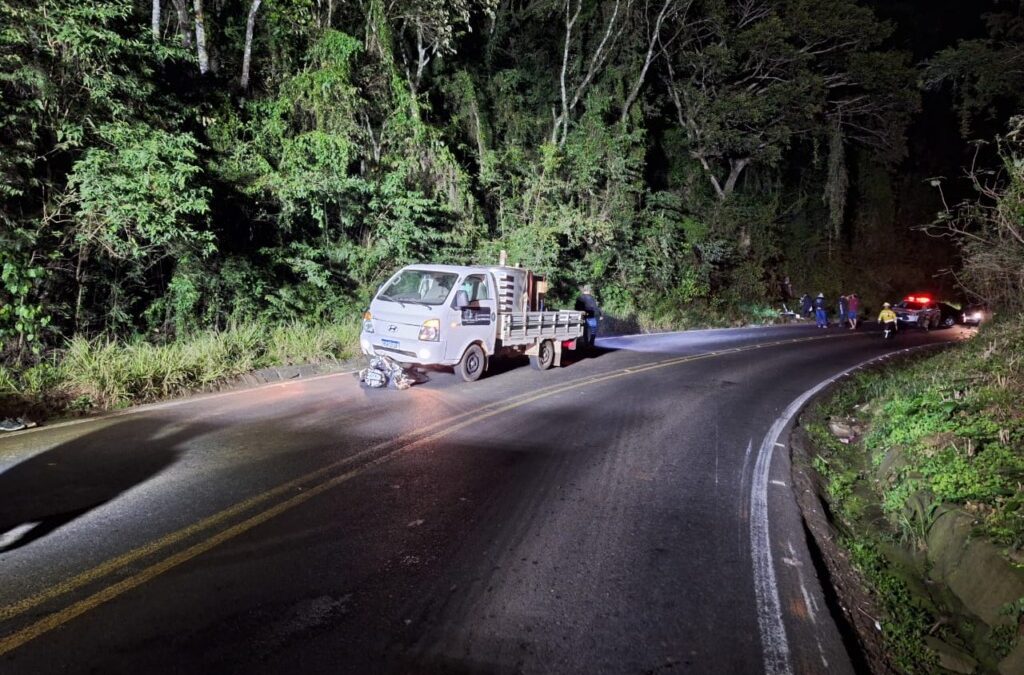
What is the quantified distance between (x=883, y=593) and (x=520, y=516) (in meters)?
2.72

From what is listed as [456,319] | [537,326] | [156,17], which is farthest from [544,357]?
[156,17]

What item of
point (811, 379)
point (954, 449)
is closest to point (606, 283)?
point (811, 379)

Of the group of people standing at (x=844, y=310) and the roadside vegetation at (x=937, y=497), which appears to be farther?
the group of people standing at (x=844, y=310)

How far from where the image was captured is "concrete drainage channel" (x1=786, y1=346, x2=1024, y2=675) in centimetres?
365

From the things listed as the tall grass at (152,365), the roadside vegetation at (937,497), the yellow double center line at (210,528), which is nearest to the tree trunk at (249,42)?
the tall grass at (152,365)

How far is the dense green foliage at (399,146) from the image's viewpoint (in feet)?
30.3

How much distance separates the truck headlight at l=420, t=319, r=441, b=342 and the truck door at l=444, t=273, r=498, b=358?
280mm

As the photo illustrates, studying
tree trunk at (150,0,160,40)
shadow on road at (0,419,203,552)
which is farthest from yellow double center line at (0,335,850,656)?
tree trunk at (150,0,160,40)

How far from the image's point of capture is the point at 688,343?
66.3 ft

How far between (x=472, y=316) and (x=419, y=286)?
1.18 metres

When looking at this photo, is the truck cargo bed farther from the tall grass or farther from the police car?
the police car

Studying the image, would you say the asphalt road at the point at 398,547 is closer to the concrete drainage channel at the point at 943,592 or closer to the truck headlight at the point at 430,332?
the concrete drainage channel at the point at 943,592

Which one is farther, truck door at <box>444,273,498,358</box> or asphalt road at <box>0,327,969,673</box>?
truck door at <box>444,273,498,358</box>

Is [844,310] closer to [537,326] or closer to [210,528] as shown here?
[537,326]
